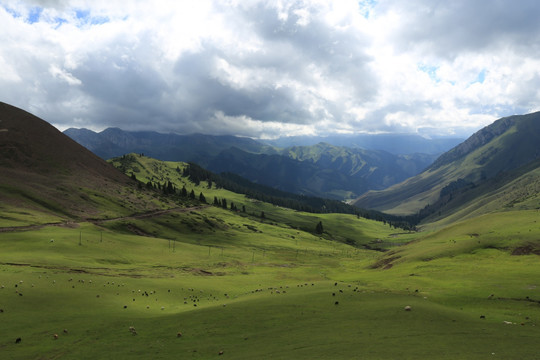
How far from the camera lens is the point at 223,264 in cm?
9525

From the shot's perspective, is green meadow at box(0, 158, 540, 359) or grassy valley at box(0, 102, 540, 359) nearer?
green meadow at box(0, 158, 540, 359)

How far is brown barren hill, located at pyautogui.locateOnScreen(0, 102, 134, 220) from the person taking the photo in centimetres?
12544

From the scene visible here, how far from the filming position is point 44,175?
15700 cm

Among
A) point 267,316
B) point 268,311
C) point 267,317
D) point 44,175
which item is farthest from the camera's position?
point 44,175

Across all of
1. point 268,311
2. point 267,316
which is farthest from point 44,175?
point 267,316

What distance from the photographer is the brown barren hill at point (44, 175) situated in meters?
125

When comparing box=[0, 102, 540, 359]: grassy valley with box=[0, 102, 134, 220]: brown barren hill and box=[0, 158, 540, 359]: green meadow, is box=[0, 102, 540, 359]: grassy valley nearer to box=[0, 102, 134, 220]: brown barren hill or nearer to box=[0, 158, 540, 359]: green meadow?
box=[0, 158, 540, 359]: green meadow

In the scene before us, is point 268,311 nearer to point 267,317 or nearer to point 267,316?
point 267,316

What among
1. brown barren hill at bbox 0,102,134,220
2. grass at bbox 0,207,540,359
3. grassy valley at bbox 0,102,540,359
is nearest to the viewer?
grass at bbox 0,207,540,359

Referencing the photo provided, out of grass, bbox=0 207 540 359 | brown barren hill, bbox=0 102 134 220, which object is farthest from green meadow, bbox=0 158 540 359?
brown barren hill, bbox=0 102 134 220

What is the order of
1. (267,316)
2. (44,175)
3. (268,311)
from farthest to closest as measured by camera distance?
(44,175) < (268,311) < (267,316)

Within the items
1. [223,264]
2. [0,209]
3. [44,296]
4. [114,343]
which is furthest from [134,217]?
[114,343]

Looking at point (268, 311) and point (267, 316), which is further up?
point (267, 316)

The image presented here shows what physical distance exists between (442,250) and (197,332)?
236 ft
